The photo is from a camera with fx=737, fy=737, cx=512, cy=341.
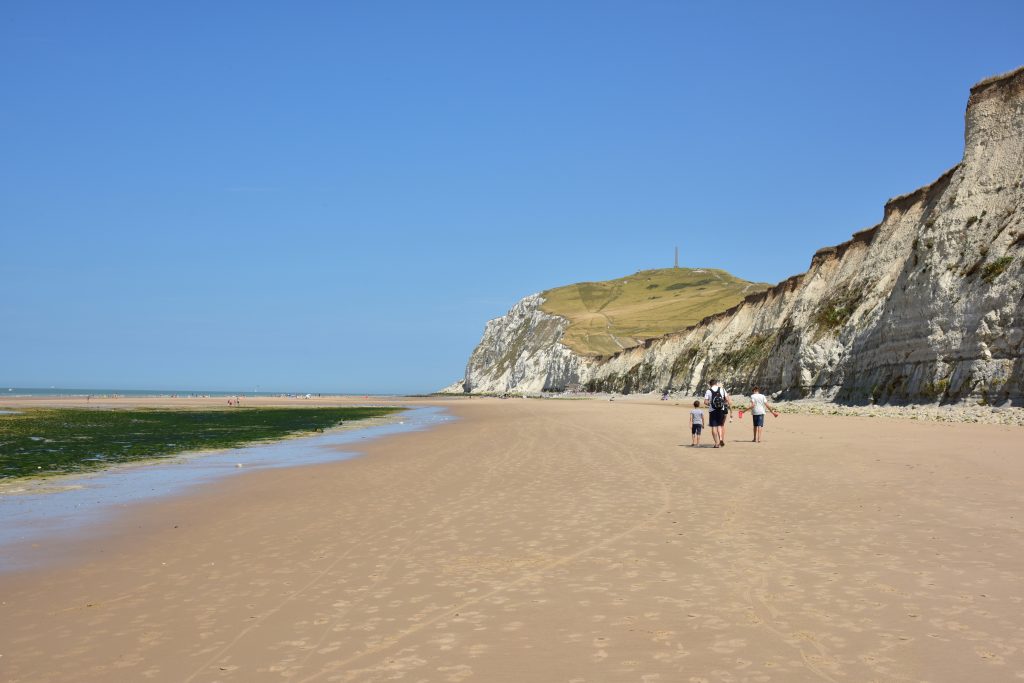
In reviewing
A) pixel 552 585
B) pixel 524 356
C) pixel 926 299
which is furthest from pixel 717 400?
pixel 524 356

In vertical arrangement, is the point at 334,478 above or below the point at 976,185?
below

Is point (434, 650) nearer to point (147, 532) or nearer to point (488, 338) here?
point (147, 532)

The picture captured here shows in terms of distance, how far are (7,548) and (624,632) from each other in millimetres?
8344

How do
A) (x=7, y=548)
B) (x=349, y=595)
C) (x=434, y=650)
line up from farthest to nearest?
(x=7, y=548)
(x=349, y=595)
(x=434, y=650)

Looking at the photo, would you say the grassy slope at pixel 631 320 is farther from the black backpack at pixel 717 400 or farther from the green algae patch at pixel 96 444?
the black backpack at pixel 717 400

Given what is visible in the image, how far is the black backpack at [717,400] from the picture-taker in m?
21.8

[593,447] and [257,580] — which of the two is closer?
[257,580]

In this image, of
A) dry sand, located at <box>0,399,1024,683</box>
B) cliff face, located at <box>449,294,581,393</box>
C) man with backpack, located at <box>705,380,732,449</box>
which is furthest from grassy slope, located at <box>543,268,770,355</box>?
dry sand, located at <box>0,399,1024,683</box>

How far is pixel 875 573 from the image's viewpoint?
7.38 m

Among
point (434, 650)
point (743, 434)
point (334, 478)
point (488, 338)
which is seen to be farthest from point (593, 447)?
point (488, 338)

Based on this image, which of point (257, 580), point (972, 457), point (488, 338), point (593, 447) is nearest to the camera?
point (257, 580)

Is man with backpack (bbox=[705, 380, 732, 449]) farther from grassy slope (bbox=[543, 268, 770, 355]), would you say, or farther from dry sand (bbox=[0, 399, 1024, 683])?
grassy slope (bbox=[543, 268, 770, 355])

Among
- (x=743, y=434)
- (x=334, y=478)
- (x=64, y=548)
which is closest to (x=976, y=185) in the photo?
(x=743, y=434)

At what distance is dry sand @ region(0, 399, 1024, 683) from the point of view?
536cm
